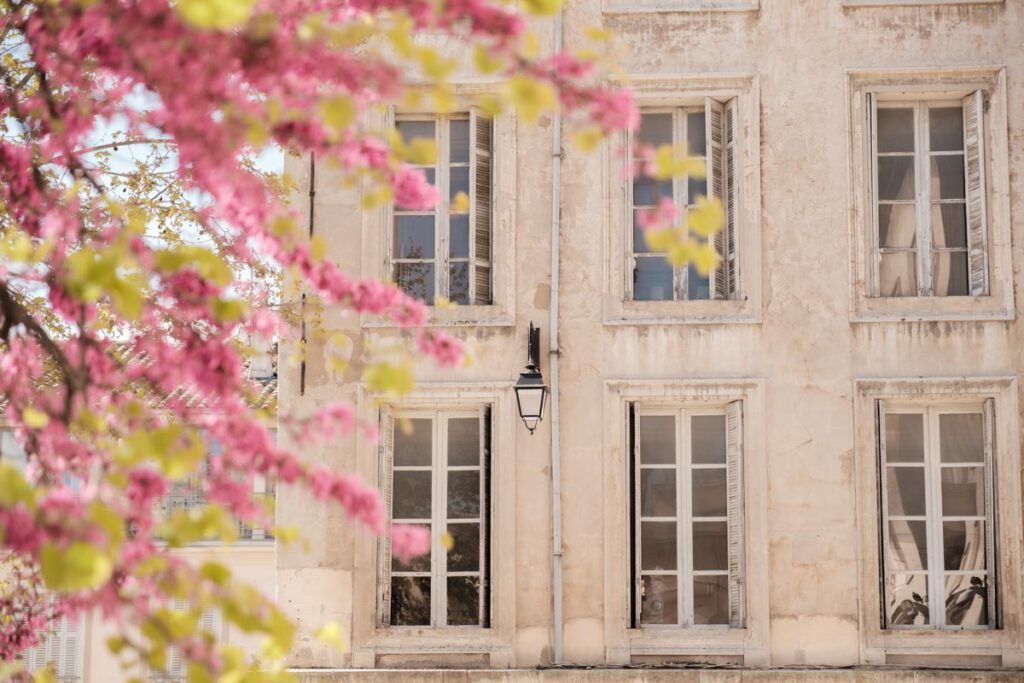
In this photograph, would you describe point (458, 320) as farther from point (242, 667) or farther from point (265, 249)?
point (242, 667)

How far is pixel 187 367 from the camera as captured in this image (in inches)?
215

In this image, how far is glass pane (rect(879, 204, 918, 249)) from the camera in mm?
13305

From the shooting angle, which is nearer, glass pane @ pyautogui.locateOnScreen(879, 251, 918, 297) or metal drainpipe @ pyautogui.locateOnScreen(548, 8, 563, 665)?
metal drainpipe @ pyautogui.locateOnScreen(548, 8, 563, 665)

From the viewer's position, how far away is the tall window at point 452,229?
13.4 m

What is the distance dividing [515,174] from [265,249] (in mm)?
7501

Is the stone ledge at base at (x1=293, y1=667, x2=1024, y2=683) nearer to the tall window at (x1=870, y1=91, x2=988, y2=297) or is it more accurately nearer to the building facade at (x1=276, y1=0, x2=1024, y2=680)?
the building facade at (x1=276, y1=0, x2=1024, y2=680)

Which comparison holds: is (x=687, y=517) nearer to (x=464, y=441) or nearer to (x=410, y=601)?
(x=464, y=441)

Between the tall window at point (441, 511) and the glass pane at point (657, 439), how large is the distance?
138 centimetres

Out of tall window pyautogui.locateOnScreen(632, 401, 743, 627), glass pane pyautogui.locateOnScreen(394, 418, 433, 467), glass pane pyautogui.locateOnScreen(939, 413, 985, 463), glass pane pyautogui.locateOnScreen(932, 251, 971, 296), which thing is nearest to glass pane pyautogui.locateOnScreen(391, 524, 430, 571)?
glass pane pyautogui.locateOnScreen(394, 418, 433, 467)

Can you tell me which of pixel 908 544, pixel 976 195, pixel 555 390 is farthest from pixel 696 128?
pixel 908 544

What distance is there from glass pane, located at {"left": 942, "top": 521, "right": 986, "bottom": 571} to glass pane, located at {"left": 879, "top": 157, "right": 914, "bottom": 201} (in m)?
2.96

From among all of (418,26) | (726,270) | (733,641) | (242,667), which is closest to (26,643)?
(242,667)

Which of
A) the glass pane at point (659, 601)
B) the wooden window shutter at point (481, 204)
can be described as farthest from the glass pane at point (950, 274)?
the wooden window shutter at point (481, 204)

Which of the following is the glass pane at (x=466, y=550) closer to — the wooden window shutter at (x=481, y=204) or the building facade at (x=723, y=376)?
the building facade at (x=723, y=376)
